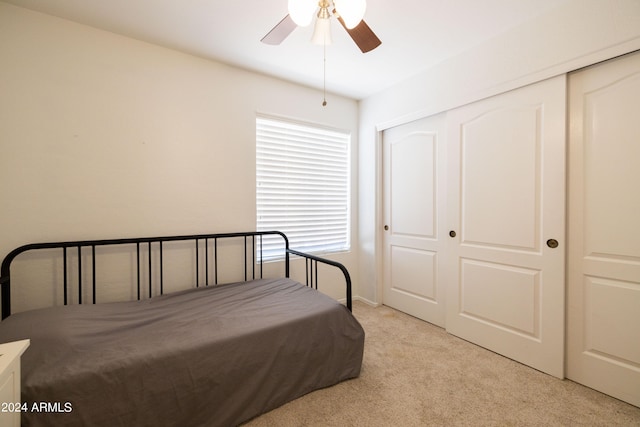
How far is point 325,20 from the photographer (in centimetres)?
150

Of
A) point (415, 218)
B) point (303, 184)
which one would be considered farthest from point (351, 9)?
point (415, 218)

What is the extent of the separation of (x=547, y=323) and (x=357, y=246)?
185cm

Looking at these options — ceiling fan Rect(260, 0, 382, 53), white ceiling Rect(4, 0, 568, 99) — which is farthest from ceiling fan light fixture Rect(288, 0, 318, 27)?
white ceiling Rect(4, 0, 568, 99)

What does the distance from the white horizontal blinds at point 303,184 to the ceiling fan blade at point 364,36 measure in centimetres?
136

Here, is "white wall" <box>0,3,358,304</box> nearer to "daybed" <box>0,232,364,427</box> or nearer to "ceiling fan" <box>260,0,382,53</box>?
"daybed" <box>0,232,364,427</box>

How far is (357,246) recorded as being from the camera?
334cm

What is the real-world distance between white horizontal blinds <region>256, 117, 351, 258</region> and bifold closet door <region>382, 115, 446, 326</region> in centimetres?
53

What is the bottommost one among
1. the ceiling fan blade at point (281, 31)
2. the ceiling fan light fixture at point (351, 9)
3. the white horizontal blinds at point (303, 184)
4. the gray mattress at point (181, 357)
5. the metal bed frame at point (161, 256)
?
the gray mattress at point (181, 357)

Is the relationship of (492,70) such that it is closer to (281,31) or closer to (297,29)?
(297,29)

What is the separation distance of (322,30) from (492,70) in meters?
1.41

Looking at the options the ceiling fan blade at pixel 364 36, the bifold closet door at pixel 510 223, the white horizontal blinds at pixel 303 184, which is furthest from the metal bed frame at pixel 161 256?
the ceiling fan blade at pixel 364 36

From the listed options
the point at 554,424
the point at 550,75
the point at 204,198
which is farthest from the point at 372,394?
the point at 550,75

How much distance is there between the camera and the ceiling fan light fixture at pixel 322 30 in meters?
1.51

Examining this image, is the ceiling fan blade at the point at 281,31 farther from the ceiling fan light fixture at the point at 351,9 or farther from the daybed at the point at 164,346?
the daybed at the point at 164,346
